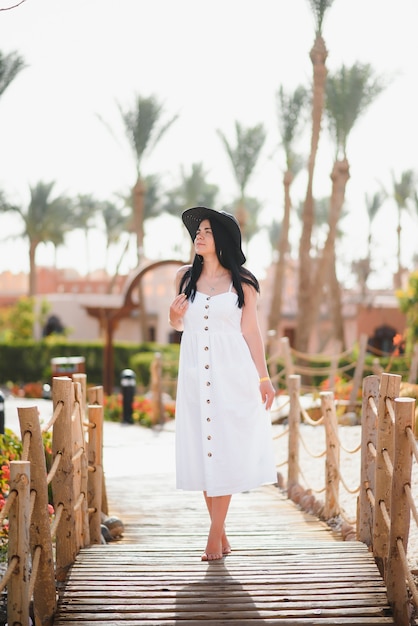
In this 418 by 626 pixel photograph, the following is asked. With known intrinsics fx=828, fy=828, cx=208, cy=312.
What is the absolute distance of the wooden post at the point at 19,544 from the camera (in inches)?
127

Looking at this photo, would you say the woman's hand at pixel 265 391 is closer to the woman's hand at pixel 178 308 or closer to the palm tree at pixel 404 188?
the woman's hand at pixel 178 308

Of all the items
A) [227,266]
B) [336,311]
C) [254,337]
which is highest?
[227,266]

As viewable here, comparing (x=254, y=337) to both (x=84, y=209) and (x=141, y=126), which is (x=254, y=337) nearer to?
(x=141, y=126)

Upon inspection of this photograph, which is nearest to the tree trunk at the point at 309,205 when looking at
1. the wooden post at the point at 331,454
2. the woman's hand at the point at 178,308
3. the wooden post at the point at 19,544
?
the wooden post at the point at 331,454

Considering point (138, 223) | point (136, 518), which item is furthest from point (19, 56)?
point (136, 518)

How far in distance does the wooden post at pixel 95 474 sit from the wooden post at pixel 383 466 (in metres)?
1.70

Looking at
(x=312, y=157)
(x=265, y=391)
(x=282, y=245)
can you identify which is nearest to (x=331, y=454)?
(x=265, y=391)

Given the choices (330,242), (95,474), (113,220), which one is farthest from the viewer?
(113,220)

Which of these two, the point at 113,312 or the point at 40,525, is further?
the point at 113,312

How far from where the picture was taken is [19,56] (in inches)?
726

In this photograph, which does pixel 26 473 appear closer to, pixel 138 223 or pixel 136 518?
pixel 136 518

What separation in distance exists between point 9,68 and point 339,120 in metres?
8.30

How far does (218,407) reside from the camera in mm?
4312

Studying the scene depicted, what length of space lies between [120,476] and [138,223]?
20006 mm
